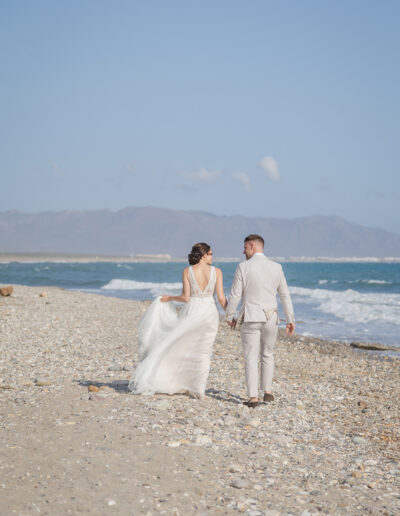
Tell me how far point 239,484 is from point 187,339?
2.65 metres

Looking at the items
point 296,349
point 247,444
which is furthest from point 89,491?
point 296,349

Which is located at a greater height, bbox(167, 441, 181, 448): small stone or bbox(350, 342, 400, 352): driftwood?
bbox(167, 441, 181, 448): small stone

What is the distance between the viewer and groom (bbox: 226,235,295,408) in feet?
22.2

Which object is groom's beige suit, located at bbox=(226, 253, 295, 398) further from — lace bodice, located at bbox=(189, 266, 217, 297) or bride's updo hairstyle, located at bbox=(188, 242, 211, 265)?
bride's updo hairstyle, located at bbox=(188, 242, 211, 265)

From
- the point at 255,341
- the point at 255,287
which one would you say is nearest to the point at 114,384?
the point at 255,341

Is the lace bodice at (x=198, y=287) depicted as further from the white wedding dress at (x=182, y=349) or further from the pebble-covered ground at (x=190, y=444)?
the pebble-covered ground at (x=190, y=444)

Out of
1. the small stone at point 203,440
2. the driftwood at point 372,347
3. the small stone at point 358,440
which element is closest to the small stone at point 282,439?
the small stone at point 203,440

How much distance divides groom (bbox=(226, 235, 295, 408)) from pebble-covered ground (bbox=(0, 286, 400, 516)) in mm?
708

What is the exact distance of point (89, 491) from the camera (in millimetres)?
4172

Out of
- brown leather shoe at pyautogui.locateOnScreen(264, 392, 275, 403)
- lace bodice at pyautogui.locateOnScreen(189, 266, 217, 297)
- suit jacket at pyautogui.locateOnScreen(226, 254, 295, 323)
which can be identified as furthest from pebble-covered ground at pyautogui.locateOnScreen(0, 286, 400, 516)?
lace bodice at pyautogui.locateOnScreen(189, 266, 217, 297)

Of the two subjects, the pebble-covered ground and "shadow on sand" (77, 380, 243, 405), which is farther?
"shadow on sand" (77, 380, 243, 405)

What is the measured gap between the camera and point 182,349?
6.97 metres

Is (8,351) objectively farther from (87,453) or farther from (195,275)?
(87,453)

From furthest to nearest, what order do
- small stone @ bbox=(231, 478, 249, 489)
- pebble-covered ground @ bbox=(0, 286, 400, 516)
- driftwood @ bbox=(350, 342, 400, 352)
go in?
driftwood @ bbox=(350, 342, 400, 352), small stone @ bbox=(231, 478, 249, 489), pebble-covered ground @ bbox=(0, 286, 400, 516)
